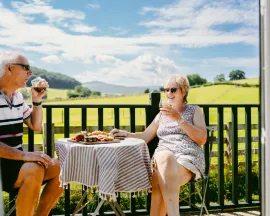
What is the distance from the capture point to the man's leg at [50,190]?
295 cm

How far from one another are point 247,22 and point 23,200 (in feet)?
37.2

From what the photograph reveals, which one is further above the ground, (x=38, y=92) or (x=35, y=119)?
(x=38, y=92)

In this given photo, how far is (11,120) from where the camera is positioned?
9.34 ft

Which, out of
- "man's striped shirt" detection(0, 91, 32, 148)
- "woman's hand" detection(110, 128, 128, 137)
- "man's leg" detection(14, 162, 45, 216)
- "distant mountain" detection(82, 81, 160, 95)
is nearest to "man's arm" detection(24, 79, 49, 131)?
"man's striped shirt" detection(0, 91, 32, 148)

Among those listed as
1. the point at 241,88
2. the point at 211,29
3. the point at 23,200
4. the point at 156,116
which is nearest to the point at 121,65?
the point at 211,29

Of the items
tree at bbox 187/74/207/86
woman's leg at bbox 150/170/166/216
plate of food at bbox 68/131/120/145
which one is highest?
tree at bbox 187/74/207/86

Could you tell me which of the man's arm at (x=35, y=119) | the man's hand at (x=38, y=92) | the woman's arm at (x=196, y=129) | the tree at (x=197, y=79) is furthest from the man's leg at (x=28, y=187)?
the tree at (x=197, y=79)

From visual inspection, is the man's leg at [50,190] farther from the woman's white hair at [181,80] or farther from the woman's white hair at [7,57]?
the woman's white hair at [181,80]

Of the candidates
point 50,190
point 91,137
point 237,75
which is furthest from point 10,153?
point 237,75

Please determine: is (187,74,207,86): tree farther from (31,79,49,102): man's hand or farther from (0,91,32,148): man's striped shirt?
(0,91,32,148): man's striped shirt

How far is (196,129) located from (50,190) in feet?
4.09

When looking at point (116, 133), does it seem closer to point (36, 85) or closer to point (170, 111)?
point (170, 111)

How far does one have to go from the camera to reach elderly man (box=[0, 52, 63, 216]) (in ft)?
8.79

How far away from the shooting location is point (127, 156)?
9.11 feet
